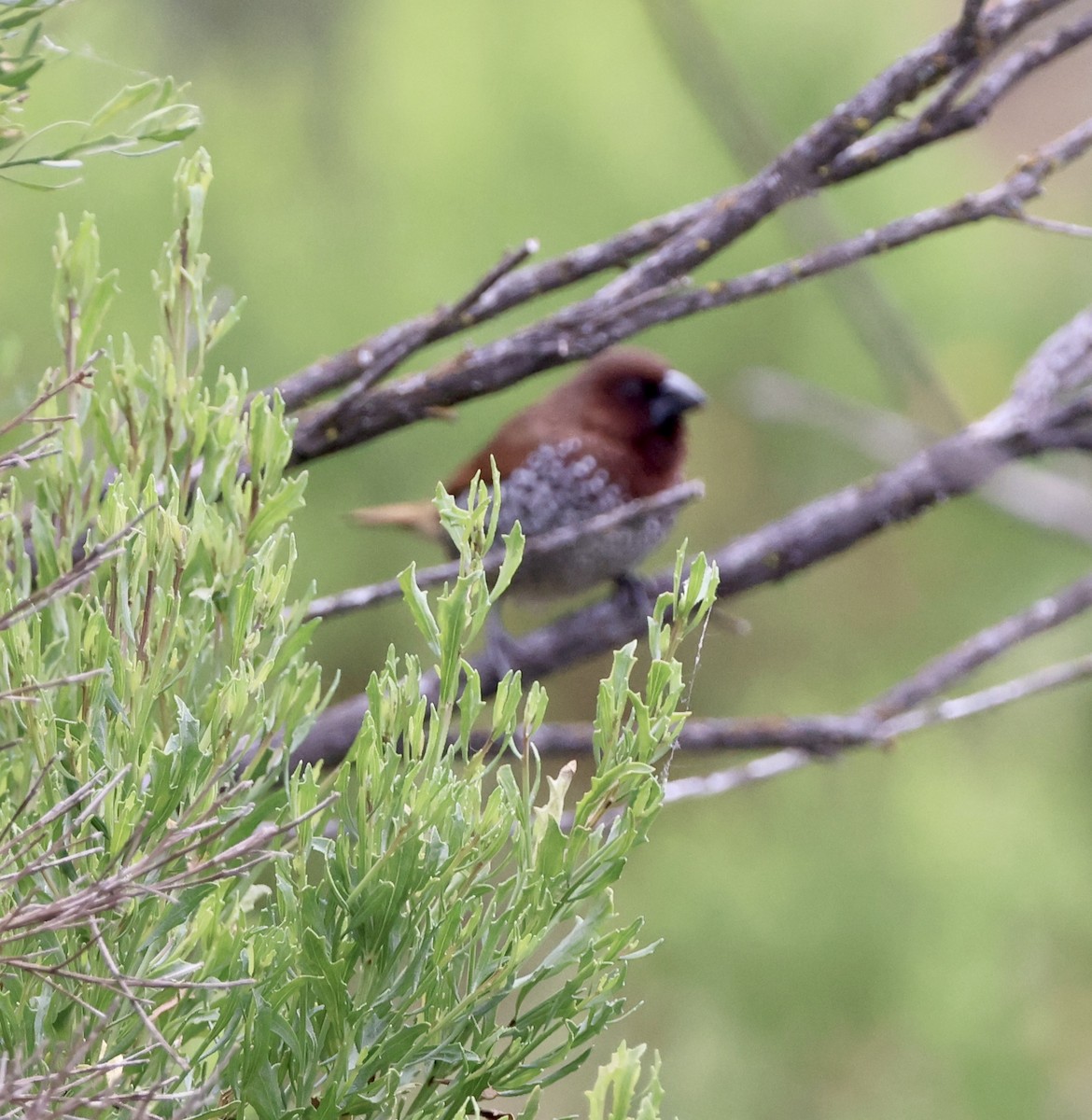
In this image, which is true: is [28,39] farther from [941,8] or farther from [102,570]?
[941,8]

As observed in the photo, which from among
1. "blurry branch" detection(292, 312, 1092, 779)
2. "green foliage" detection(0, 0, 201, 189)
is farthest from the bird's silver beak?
"green foliage" detection(0, 0, 201, 189)

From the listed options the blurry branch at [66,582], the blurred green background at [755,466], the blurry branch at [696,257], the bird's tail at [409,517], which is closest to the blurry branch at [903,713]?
the blurry branch at [696,257]

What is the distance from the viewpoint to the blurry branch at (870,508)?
51.8 inches

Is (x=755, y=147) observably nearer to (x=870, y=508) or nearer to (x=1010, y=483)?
(x=870, y=508)

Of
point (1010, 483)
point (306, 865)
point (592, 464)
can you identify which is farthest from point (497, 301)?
point (592, 464)

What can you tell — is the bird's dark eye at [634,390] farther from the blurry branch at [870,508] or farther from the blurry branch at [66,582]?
the blurry branch at [66,582]

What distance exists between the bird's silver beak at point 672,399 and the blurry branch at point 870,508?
0.76 metres

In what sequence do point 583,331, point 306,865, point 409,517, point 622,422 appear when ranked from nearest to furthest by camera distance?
point 306,865
point 583,331
point 622,422
point 409,517

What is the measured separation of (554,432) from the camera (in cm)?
206

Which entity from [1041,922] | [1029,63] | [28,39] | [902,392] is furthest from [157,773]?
[1041,922]

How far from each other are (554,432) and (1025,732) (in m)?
2.93

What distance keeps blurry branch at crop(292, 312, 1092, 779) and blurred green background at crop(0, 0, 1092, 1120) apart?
2.38 m

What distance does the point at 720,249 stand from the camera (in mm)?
1009

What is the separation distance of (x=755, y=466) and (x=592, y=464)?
9.18ft
